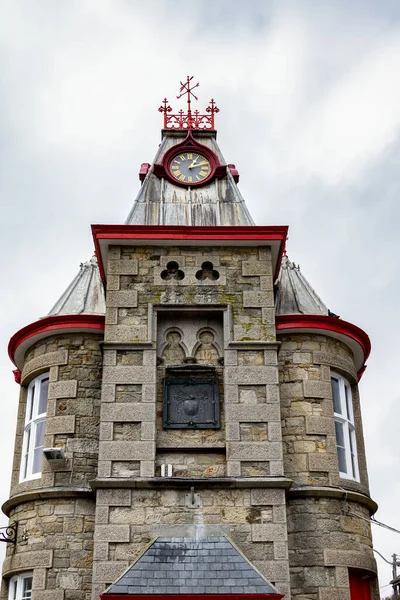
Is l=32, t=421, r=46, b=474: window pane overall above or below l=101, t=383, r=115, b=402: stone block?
below

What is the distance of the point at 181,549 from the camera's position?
37.1 feet

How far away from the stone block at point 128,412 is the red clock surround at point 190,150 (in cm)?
520

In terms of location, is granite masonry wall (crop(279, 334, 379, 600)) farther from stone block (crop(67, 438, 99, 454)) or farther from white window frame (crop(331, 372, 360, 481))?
stone block (crop(67, 438, 99, 454))

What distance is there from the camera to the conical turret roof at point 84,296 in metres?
14.5

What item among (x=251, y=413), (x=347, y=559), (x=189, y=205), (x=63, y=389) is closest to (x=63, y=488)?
(x=63, y=389)

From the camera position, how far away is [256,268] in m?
13.8

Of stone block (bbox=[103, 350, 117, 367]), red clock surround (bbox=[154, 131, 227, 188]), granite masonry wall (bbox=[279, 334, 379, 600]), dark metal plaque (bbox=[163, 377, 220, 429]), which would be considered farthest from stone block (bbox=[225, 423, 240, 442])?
red clock surround (bbox=[154, 131, 227, 188])

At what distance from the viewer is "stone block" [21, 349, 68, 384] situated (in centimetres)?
1370

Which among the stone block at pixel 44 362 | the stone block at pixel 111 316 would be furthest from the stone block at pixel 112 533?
the stone block at pixel 111 316

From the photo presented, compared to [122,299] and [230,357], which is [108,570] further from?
[122,299]

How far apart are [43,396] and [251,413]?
13.2ft

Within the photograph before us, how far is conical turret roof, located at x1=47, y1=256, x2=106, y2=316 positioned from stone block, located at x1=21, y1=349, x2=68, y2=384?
89 centimetres

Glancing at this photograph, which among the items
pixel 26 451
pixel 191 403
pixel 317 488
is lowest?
pixel 317 488

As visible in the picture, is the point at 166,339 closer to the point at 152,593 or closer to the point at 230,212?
the point at 230,212
